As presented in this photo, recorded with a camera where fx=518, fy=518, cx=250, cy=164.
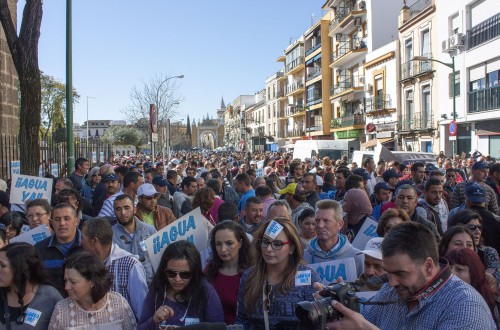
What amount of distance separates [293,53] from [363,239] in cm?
5793

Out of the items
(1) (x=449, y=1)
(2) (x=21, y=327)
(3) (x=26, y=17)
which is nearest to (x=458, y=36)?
(1) (x=449, y=1)

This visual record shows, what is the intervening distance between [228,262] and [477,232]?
241 cm

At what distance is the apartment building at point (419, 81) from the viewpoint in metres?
27.7

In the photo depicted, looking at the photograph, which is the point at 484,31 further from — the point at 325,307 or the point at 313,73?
the point at 313,73

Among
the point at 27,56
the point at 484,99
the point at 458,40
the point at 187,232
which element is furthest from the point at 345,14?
the point at 187,232

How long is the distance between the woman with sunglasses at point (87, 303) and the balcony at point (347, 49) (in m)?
36.2

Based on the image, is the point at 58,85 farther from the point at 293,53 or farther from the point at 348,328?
the point at 348,328

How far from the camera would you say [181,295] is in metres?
3.72

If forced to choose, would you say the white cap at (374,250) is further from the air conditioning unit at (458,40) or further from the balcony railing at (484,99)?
the air conditioning unit at (458,40)

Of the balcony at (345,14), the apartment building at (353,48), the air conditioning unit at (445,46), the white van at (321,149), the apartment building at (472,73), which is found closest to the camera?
the apartment building at (472,73)

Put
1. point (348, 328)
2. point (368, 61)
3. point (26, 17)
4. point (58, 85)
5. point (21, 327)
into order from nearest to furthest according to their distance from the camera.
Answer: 1. point (348, 328)
2. point (21, 327)
3. point (26, 17)
4. point (368, 61)
5. point (58, 85)

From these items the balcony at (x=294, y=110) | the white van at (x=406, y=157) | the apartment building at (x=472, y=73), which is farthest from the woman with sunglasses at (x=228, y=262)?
the balcony at (x=294, y=110)

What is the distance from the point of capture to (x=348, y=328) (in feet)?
7.51

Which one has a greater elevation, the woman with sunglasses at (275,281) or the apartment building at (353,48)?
the apartment building at (353,48)
